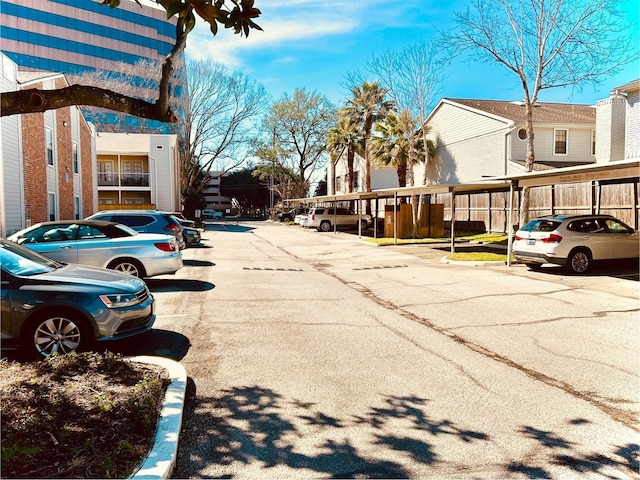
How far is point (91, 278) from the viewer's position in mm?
6160

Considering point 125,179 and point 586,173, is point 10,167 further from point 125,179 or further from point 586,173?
point 125,179

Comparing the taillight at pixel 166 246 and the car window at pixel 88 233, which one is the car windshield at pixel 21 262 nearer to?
the car window at pixel 88 233

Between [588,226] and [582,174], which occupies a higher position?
[582,174]

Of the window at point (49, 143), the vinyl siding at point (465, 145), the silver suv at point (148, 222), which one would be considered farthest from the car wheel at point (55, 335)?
the vinyl siding at point (465, 145)

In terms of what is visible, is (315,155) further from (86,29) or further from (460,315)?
(460,315)

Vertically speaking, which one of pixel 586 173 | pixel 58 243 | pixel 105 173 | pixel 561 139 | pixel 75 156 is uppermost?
pixel 561 139

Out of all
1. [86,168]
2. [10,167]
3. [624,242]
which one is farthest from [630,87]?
[86,168]

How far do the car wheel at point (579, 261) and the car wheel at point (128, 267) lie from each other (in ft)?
35.3

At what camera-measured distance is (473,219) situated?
99.0 ft

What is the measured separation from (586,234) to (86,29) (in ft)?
205

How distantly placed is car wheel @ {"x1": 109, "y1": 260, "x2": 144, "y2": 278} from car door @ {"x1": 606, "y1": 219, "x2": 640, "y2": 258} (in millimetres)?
12138

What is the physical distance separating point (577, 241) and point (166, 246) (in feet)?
34.3

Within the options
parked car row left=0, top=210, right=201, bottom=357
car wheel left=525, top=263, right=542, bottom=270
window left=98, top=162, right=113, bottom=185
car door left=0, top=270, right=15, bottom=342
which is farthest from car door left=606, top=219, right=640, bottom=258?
window left=98, top=162, right=113, bottom=185

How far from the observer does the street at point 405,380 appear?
368cm
